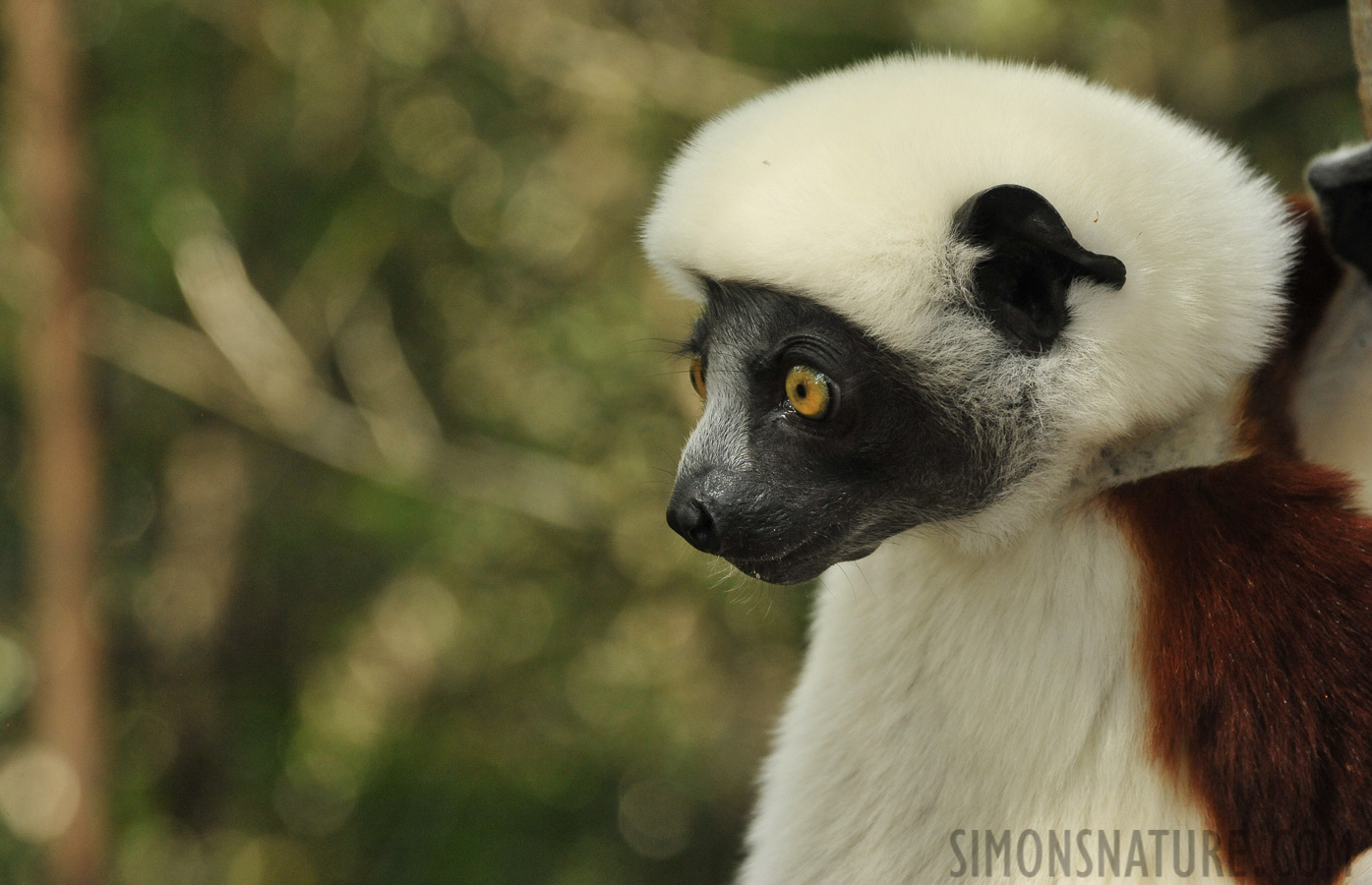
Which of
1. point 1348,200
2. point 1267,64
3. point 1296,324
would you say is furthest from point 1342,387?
point 1267,64

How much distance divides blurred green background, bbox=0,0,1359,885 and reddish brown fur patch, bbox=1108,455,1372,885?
146 inches

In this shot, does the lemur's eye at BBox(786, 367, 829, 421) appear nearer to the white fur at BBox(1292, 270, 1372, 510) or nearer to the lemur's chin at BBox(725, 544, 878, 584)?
the lemur's chin at BBox(725, 544, 878, 584)

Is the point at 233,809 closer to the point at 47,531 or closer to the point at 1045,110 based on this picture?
the point at 47,531

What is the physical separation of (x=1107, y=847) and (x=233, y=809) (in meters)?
5.99

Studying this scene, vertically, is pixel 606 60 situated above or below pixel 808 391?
below

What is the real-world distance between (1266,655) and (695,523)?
83cm

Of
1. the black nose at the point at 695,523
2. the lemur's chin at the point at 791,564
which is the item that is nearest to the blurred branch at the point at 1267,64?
the lemur's chin at the point at 791,564

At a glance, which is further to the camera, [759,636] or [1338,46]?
[759,636]

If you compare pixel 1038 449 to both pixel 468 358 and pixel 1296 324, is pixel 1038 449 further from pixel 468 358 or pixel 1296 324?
pixel 468 358

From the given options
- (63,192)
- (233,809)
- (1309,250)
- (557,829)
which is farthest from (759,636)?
(1309,250)

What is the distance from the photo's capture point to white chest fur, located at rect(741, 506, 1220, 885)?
1829mm

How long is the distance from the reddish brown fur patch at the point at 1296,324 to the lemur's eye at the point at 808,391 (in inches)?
29.4

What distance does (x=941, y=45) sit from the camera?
5180 mm

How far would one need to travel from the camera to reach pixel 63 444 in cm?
495
